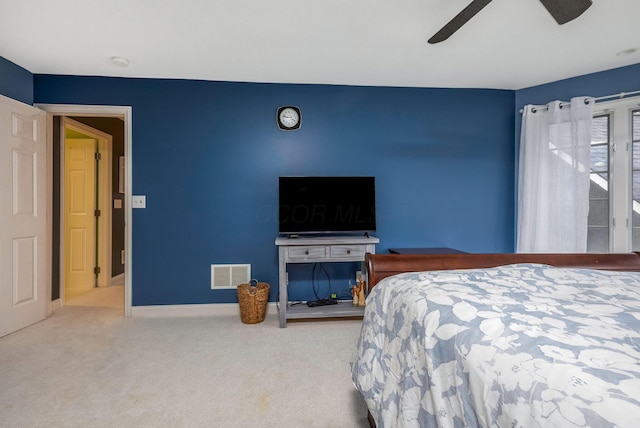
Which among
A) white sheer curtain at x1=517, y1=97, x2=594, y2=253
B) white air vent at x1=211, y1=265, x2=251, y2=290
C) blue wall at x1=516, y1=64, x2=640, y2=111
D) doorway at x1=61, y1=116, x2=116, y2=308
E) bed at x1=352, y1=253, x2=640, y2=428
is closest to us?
bed at x1=352, y1=253, x2=640, y2=428

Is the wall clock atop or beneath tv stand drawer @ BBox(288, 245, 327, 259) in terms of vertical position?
atop

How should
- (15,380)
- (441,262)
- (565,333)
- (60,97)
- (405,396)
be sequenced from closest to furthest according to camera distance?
(565,333) → (405,396) → (441,262) → (15,380) → (60,97)

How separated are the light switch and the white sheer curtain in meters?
3.92

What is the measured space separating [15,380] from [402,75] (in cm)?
380

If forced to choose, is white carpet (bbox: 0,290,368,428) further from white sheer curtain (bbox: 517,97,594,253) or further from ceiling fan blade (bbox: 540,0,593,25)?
ceiling fan blade (bbox: 540,0,593,25)

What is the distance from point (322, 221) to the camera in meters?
3.20

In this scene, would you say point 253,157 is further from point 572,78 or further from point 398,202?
point 572,78

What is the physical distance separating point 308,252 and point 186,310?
1417mm

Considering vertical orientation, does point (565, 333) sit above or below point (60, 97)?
below

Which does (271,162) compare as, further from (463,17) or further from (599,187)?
(599,187)

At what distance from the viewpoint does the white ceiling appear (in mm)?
2088

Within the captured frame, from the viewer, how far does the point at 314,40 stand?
2.49m

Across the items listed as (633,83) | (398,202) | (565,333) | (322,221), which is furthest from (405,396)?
(633,83)

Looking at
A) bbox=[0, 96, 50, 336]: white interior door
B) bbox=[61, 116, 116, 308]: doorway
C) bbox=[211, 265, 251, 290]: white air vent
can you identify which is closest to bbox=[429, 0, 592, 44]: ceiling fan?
bbox=[211, 265, 251, 290]: white air vent
